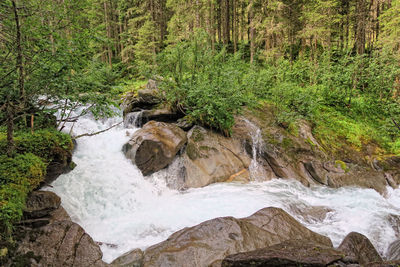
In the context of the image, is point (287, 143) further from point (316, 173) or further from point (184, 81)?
point (184, 81)

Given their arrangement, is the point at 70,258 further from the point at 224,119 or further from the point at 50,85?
the point at 224,119

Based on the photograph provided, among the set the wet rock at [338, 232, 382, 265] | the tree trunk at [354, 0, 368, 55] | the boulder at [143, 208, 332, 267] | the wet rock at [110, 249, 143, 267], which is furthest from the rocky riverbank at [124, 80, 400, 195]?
the tree trunk at [354, 0, 368, 55]

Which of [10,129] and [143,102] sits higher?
[10,129]

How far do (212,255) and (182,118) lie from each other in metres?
6.89

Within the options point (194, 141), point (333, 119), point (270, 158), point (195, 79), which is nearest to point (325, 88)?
point (333, 119)

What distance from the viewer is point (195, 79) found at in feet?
33.5

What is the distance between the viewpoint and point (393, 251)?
525 cm

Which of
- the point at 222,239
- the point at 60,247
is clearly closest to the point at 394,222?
the point at 222,239

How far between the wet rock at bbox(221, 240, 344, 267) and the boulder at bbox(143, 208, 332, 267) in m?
0.62

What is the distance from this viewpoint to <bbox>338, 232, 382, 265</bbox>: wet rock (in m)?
4.83

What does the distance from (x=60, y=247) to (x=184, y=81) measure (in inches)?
297

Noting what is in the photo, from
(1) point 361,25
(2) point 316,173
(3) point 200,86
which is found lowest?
(2) point 316,173

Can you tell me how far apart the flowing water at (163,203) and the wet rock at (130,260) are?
1.09ft

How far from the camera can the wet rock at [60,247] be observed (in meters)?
4.15
